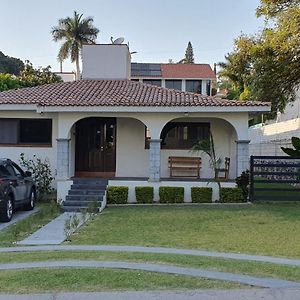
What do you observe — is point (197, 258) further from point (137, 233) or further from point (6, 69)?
point (6, 69)

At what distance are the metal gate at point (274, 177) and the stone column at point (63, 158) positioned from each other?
6673 mm

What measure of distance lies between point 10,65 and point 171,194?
5750 cm

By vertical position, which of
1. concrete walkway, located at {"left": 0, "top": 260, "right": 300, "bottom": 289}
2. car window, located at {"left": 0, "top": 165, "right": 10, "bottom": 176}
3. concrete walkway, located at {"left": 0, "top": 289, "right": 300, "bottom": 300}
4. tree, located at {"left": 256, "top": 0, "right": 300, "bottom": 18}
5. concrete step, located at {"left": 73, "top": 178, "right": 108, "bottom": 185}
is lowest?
concrete walkway, located at {"left": 0, "top": 289, "right": 300, "bottom": 300}

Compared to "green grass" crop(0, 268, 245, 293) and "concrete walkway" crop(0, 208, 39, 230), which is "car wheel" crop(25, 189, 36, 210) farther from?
"green grass" crop(0, 268, 245, 293)

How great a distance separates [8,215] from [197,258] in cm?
707

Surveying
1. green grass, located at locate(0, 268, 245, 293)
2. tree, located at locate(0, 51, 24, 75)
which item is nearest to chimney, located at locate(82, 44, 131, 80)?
green grass, located at locate(0, 268, 245, 293)

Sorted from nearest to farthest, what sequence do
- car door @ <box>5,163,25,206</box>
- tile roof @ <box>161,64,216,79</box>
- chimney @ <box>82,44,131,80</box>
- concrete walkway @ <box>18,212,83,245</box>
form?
concrete walkway @ <box>18,212,83,245</box>
car door @ <box>5,163,25,206</box>
chimney @ <box>82,44,131,80</box>
tile roof @ <box>161,64,216,79</box>

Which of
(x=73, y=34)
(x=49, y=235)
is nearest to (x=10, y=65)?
(x=73, y=34)

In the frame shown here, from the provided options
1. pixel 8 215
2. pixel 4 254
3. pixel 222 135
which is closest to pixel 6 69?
pixel 222 135

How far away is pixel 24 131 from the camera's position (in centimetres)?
1975

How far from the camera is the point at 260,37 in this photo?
22656 mm

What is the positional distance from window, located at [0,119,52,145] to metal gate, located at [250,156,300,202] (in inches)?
317

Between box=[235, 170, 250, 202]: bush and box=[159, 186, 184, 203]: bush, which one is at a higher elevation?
box=[235, 170, 250, 202]: bush

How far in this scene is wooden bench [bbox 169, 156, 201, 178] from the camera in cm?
1995
